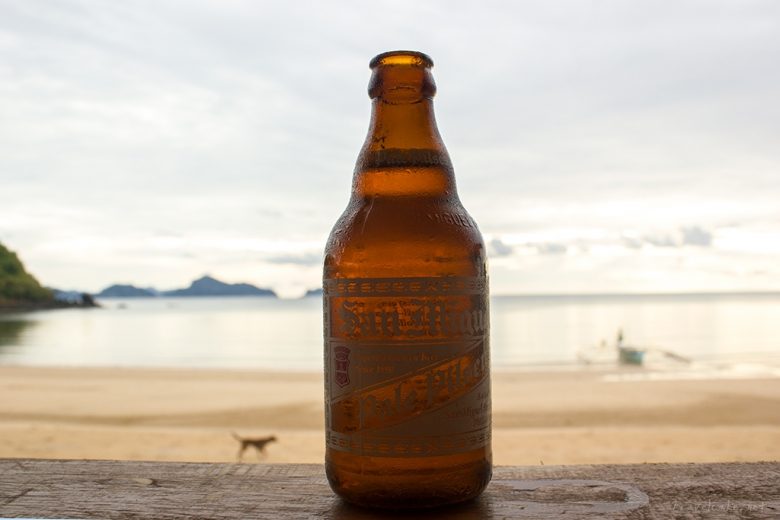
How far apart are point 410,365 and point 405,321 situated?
0.08 m

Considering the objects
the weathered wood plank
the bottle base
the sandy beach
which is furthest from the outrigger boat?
the bottle base

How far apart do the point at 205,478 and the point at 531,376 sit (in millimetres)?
16900

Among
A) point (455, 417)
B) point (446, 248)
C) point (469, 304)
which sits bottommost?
point (455, 417)

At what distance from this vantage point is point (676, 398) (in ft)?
47.1

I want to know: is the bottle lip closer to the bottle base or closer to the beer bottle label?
the beer bottle label

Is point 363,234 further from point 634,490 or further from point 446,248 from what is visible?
point 634,490

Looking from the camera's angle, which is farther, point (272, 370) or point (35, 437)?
point (272, 370)

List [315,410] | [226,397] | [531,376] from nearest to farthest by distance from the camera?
[315,410] → [226,397] → [531,376]

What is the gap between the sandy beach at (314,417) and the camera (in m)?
9.86

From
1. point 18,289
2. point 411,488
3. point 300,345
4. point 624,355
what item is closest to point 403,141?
point 411,488

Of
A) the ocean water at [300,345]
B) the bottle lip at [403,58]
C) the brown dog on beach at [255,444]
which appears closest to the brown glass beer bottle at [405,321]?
the bottle lip at [403,58]

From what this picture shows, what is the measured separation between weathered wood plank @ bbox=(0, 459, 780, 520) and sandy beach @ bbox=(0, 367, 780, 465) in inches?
242

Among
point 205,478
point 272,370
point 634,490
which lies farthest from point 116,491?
point 272,370

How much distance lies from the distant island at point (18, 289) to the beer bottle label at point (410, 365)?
251 feet
